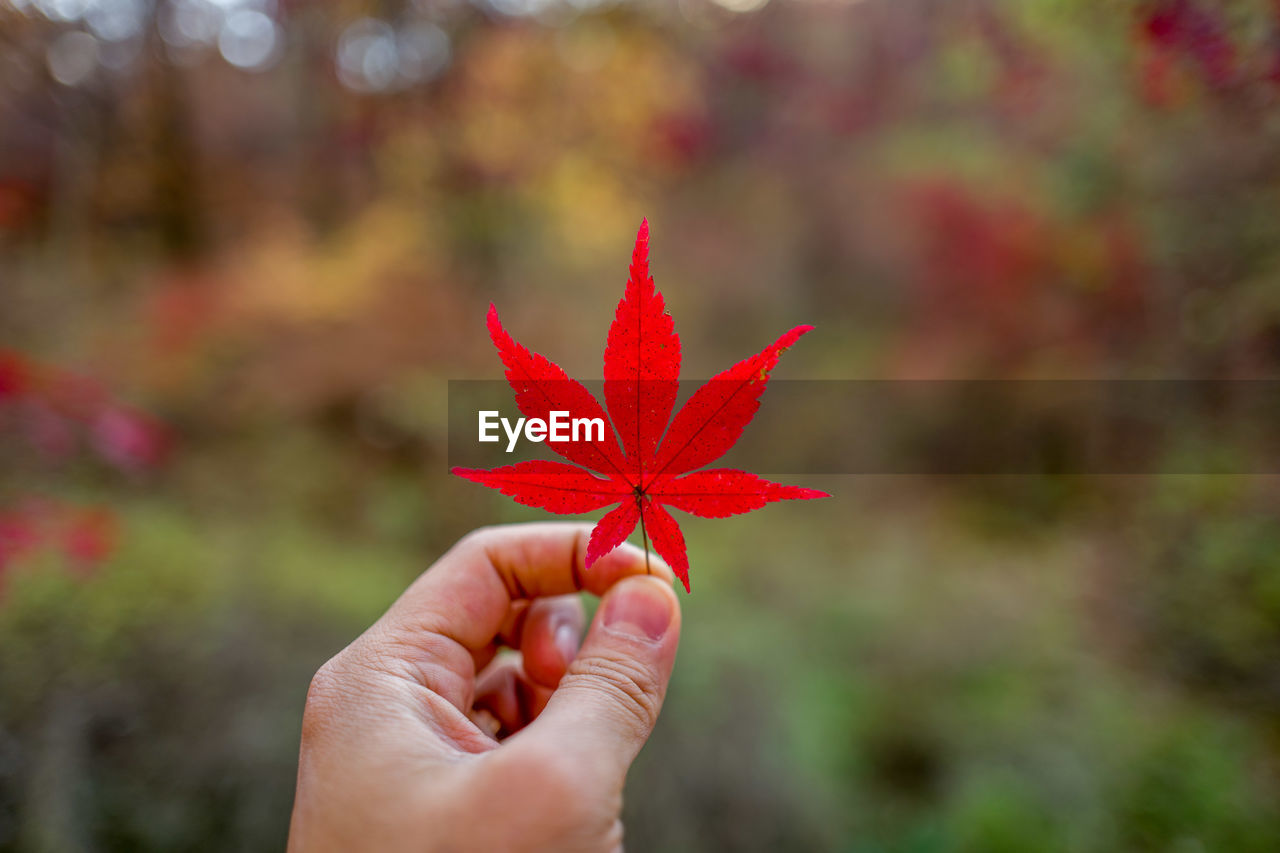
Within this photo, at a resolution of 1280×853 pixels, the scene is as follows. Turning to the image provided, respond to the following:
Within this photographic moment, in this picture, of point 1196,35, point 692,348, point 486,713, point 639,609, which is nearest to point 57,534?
point 486,713

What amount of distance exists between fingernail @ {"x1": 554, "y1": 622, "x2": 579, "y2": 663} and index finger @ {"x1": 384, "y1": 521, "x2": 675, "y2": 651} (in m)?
0.07

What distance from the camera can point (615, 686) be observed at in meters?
0.82

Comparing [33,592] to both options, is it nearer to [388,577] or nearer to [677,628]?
[388,577]

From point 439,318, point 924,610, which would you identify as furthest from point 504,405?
point 924,610

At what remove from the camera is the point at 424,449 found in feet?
14.3

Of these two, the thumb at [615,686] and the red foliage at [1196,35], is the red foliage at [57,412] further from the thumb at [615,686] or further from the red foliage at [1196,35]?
the red foliage at [1196,35]

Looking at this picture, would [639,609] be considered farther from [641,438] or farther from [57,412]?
[57,412]

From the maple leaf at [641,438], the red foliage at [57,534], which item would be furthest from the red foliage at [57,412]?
the maple leaf at [641,438]

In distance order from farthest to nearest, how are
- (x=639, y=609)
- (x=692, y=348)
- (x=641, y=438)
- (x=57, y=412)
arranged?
(x=692, y=348) → (x=57, y=412) → (x=639, y=609) → (x=641, y=438)

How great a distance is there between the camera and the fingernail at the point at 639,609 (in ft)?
2.93

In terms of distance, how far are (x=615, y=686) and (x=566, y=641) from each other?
331 mm

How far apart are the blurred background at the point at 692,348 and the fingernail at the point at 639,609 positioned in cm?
146

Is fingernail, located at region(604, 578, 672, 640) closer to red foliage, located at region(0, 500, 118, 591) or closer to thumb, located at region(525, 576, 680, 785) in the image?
thumb, located at region(525, 576, 680, 785)

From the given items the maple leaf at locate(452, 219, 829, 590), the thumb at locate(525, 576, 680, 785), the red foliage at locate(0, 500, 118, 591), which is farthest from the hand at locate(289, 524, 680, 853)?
the red foliage at locate(0, 500, 118, 591)
